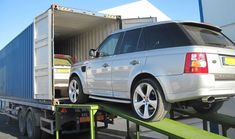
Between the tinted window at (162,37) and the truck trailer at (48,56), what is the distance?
273 centimetres

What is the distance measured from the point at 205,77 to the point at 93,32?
19.2 feet

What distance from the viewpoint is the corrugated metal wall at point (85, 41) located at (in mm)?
9508

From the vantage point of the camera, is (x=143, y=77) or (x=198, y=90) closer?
(x=198, y=90)

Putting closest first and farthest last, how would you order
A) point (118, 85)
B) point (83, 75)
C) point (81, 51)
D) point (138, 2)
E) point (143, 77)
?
point (143, 77) < point (118, 85) < point (83, 75) < point (81, 51) < point (138, 2)

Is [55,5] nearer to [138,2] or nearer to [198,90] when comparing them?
[198,90]

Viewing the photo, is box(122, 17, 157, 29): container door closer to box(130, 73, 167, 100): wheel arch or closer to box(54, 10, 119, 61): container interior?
box(54, 10, 119, 61): container interior

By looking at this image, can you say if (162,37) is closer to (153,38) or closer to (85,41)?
(153,38)

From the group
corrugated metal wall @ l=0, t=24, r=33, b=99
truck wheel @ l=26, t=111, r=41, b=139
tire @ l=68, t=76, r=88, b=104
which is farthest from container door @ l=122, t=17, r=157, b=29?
truck wheel @ l=26, t=111, r=41, b=139

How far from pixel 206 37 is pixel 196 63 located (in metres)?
0.67

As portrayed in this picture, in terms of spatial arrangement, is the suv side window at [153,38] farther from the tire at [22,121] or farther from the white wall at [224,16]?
the tire at [22,121]

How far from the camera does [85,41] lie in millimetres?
10492

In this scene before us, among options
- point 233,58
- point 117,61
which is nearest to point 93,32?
point 117,61

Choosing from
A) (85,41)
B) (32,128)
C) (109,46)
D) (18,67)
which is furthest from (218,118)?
(18,67)

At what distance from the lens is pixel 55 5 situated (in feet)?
26.7
